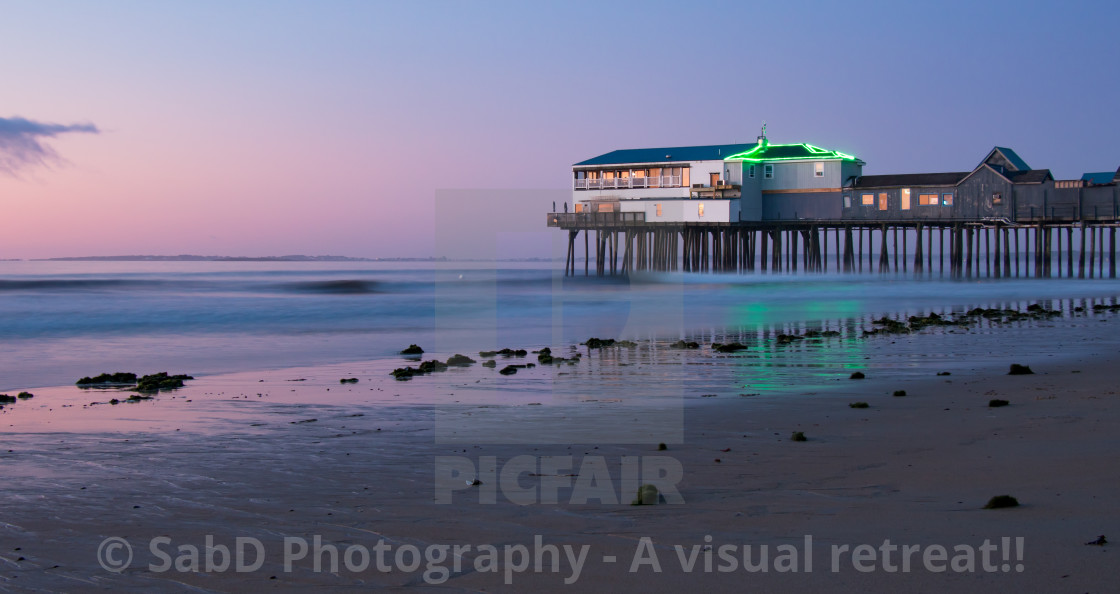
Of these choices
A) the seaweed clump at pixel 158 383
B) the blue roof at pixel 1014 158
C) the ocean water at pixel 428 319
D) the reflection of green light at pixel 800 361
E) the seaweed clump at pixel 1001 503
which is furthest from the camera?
the blue roof at pixel 1014 158

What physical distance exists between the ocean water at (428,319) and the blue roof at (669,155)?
6.81m

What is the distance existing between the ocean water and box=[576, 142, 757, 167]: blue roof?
6.81 metres

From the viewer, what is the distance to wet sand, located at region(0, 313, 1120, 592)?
14.5 feet

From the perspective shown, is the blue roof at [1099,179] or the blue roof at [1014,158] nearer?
the blue roof at [1099,179]

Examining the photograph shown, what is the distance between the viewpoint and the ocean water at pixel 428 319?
751 inches

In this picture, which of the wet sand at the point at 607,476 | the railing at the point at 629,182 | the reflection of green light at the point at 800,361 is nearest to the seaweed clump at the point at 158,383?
the wet sand at the point at 607,476

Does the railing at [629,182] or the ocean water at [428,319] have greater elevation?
the railing at [629,182]

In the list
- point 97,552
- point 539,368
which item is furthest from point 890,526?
point 539,368

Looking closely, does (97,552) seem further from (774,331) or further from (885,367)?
(774,331)

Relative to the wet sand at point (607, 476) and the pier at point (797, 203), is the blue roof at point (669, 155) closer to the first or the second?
the pier at point (797, 203)

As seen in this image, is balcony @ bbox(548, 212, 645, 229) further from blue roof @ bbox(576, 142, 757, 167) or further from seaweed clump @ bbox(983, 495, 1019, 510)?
seaweed clump @ bbox(983, 495, 1019, 510)

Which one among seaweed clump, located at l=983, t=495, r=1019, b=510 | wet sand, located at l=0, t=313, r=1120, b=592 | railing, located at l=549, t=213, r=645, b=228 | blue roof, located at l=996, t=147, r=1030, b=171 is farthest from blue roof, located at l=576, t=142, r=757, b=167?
seaweed clump, located at l=983, t=495, r=1019, b=510

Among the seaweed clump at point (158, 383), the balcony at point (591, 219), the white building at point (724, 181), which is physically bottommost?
the seaweed clump at point (158, 383)

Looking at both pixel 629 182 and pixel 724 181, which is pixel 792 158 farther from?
pixel 629 182
